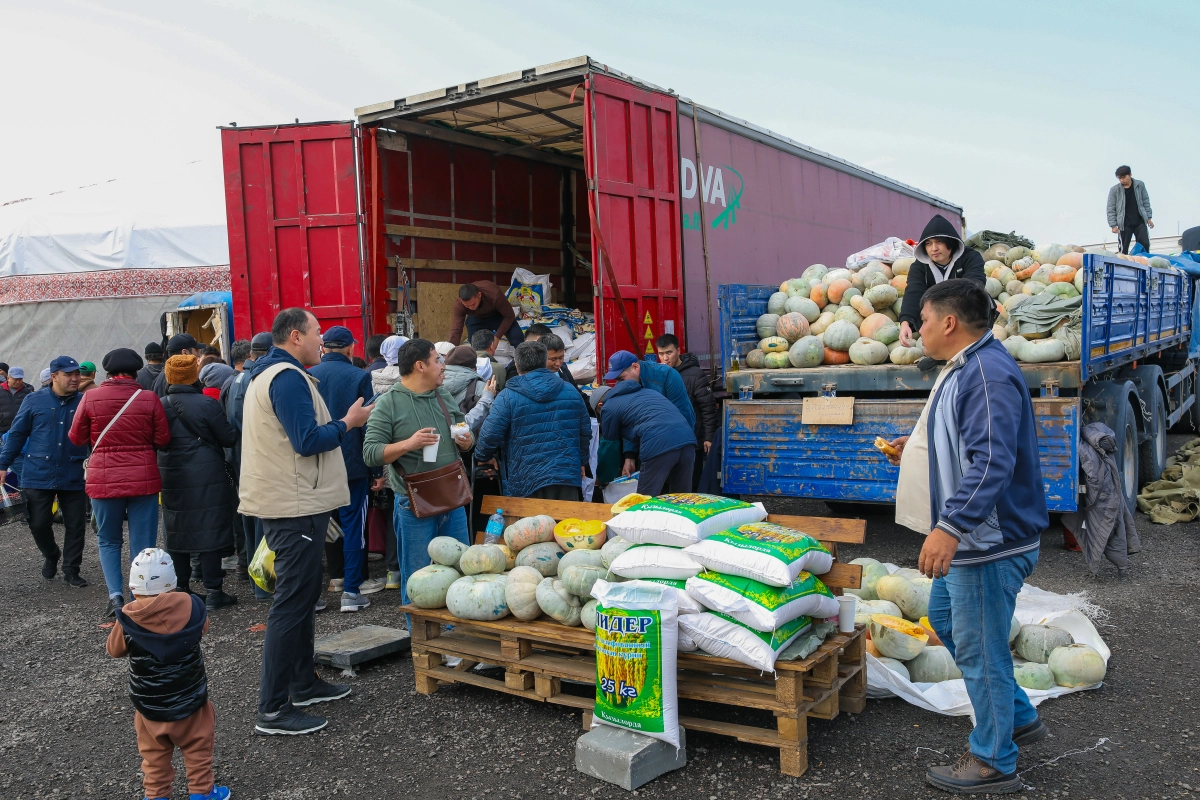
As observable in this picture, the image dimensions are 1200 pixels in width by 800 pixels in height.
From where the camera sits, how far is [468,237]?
33.5ft

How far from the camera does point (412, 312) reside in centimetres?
930

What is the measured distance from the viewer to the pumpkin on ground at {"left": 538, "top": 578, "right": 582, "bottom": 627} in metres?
3.90

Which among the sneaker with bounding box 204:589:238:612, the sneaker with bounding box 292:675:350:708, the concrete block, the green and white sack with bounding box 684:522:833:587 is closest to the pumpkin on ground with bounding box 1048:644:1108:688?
the green and white sack with bounding box 684:522:833:587

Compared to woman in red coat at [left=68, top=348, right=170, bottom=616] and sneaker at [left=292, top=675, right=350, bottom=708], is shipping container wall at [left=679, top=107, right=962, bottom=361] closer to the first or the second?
woman in red coat at [left=68, top=348, right=170, bottom=616]

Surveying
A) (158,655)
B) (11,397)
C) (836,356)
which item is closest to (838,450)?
(836,356)

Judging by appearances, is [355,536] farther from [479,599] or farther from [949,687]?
[949,687]

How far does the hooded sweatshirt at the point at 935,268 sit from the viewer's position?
20.5 feet

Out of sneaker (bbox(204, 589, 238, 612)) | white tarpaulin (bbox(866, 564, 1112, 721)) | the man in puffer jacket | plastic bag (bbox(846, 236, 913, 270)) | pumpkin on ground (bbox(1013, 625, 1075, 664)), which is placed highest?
plastic bag (bbox(846, 236, 913, 270))

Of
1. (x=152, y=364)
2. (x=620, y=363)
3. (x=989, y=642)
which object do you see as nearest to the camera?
(x=989, y=642)

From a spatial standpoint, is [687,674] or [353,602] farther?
[353,602]

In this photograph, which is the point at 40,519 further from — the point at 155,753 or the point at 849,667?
the point at 849,667

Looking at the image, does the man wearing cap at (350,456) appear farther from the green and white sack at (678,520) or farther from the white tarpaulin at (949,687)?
the white tarpaulin at (949,687)

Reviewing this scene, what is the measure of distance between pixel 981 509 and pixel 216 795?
119 inches

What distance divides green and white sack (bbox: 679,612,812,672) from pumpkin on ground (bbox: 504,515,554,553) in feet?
4.06
